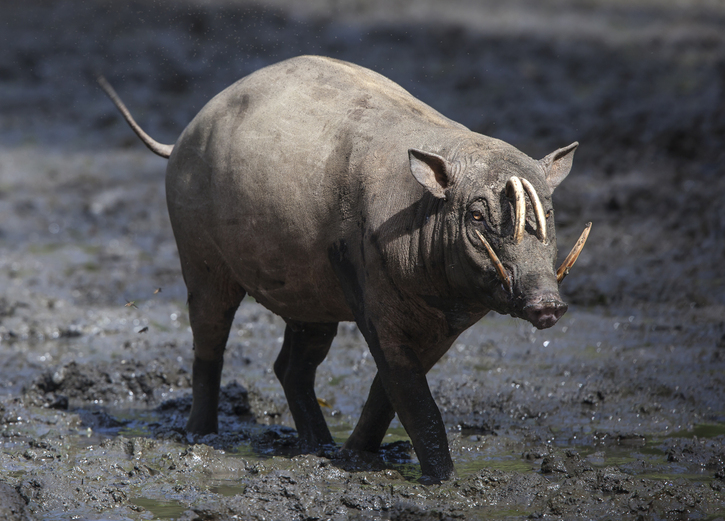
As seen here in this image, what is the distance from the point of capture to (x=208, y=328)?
530cm

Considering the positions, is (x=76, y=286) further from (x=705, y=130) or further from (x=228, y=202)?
(x=705, y=130)

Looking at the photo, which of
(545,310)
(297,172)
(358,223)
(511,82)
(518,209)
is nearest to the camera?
(545,310)

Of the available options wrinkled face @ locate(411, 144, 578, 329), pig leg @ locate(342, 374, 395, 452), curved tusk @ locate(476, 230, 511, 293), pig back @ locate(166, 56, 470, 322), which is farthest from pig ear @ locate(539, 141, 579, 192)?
pig leg @ locate(342, 374, 395, 452)

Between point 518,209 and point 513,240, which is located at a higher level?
point 518,209

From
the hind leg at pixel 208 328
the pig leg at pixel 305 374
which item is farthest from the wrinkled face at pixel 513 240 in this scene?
the hind leg at pixel 208 328

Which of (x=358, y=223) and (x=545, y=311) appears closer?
(x=545, y=311)

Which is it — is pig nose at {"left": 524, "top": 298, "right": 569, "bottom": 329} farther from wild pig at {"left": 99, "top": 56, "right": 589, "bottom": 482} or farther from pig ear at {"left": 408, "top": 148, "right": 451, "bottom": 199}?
pig ear at {"left": 408, "top": 148, "right": 451, "bottom": 199}

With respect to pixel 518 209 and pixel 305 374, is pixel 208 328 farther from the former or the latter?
pixel 518 209

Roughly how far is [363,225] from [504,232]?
749 millimetres

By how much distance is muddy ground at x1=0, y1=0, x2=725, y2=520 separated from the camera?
4.29 meters

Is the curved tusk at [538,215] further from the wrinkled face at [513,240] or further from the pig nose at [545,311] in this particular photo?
the pig nose at [545,311]

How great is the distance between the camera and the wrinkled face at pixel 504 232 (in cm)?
355

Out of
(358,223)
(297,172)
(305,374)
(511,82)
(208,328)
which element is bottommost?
(305,374)

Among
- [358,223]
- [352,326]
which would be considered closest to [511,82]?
[352,326]
